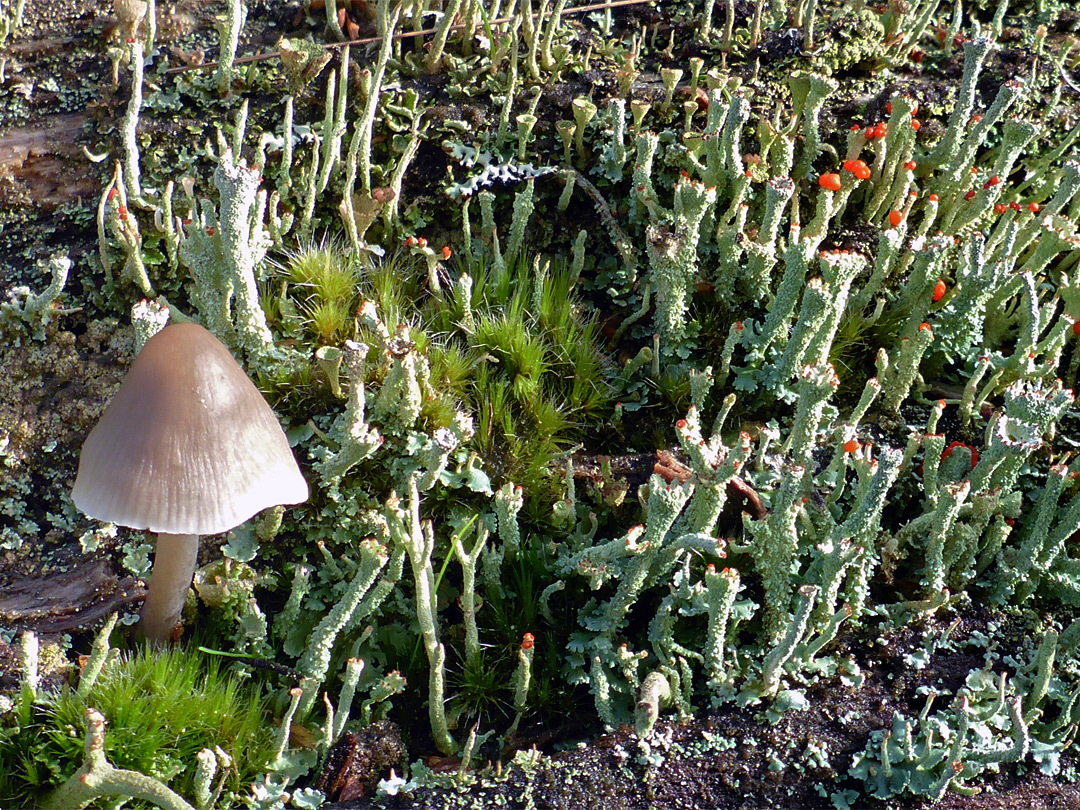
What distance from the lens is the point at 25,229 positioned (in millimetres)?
3137

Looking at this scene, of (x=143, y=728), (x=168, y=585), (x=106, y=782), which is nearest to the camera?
(x=106, y=782)

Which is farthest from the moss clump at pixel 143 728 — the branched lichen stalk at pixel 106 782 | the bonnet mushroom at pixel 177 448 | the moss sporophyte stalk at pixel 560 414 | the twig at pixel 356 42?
the twig at pixel 356 42

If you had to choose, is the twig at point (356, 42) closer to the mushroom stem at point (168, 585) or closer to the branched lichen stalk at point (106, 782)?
the mushroom stem at point (168, 585)

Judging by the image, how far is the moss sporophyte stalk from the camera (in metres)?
2.14

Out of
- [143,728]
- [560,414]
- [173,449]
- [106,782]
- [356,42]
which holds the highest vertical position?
[356,42]

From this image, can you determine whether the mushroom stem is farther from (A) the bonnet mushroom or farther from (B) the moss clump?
(A) the bonnet mushroom

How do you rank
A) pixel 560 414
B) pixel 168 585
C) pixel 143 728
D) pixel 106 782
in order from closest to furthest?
pixel 106 782 < pixel 143 728 < pixel 168 585 < pixel 560 414

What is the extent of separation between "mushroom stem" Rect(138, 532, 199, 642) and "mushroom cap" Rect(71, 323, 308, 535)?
1.08ft

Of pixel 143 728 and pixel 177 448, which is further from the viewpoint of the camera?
pixel 143 728

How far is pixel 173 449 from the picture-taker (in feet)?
5.97

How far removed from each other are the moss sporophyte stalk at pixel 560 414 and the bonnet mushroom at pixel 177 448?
0.02m

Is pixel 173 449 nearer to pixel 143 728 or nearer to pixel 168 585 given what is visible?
pixel 168 585

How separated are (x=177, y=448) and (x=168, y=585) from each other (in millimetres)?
582

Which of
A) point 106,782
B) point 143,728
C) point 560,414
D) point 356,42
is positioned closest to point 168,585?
point 143,728
